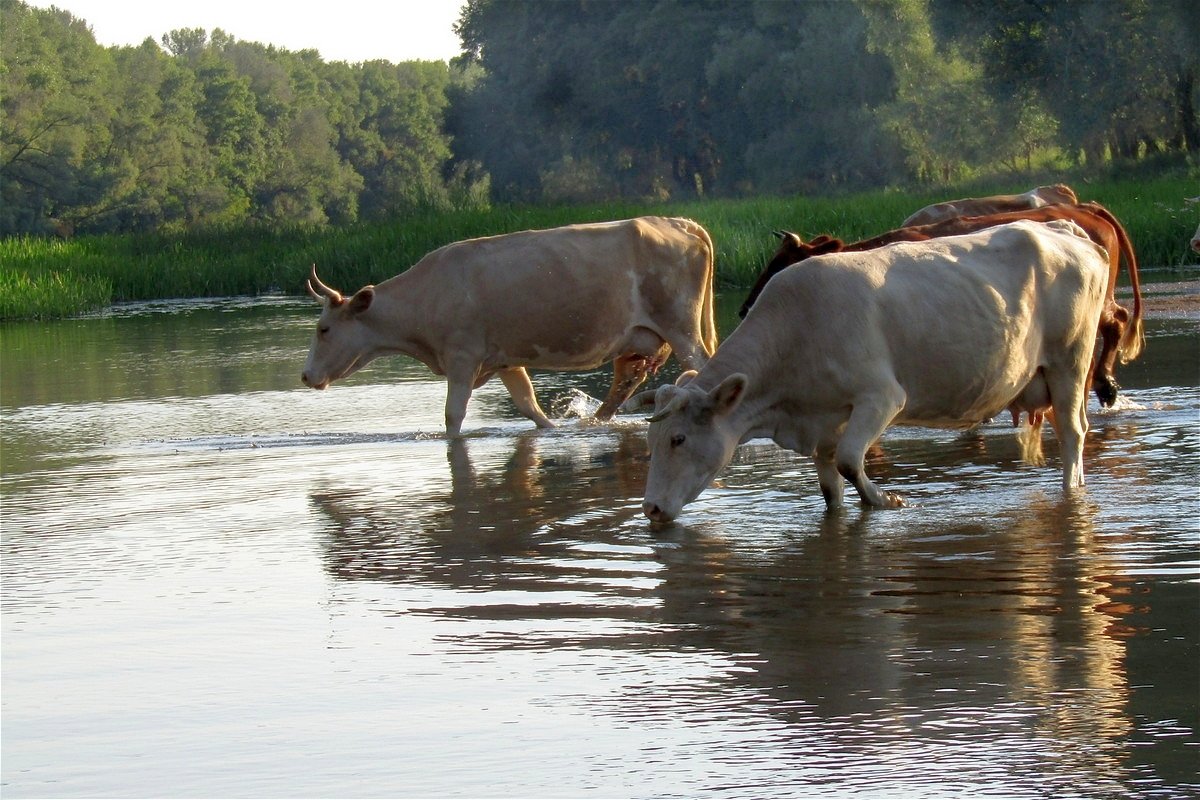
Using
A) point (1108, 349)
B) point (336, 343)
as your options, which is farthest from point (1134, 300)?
point (336, 343)

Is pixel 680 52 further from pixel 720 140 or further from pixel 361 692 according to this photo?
pixel 361 692

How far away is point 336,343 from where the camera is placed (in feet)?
44.0

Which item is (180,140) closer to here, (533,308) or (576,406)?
(576,406)

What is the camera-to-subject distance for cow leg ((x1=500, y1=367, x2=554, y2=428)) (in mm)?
13500

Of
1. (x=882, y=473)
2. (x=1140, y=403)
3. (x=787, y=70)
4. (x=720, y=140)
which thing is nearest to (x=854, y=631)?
(x=882, y=473)

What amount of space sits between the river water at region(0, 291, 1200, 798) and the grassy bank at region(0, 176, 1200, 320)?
50.0ft

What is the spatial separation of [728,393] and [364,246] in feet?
80.9

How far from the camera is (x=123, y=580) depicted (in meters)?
7.88

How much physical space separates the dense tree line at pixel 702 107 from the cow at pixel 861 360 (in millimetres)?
27204

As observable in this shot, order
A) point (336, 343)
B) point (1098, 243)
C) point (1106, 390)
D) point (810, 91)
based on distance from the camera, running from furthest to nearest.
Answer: point (810, 91) → point (336, 343) → point (1106, 390) → point (1098, 243)

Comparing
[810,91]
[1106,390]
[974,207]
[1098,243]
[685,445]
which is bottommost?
[1106,390]

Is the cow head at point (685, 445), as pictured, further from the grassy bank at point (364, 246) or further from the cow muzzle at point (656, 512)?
the grassy bank at point (364, 246)

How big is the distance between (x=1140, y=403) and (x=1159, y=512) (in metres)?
4.65

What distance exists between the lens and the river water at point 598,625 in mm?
4777
